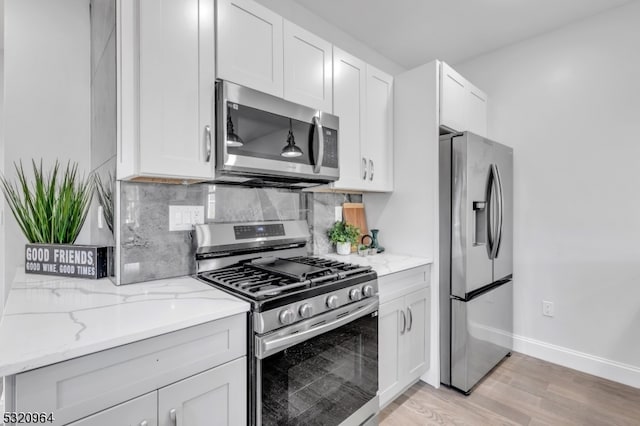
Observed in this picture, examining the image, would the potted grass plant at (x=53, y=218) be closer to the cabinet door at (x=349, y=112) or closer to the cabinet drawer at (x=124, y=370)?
the cabinet drawer at (x=124, y=370)

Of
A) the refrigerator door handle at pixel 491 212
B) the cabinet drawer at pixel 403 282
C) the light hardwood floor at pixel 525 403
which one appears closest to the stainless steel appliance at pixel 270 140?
the cabinet drawer at pixel 403 282

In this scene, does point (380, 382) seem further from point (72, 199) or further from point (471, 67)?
point (471, 67)

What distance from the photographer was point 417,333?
2.15 metres

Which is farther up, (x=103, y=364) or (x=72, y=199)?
(x=72, y=199)

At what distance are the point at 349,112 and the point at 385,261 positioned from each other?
1.05 meters

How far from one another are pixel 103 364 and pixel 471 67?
3645mm

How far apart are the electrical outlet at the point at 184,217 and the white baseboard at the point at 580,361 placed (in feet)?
9.42

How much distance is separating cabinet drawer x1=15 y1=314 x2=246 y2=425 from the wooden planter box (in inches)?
31.7

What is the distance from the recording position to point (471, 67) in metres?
3.17

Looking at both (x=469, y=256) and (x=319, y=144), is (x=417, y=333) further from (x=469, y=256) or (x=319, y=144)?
(x=319, y=144)

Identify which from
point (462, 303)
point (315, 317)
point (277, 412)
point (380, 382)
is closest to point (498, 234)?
point (462, 303)

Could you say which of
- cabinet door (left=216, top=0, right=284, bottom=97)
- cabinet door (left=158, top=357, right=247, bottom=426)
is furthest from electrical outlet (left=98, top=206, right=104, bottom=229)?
cabinet door (left=158, top=357, right=247, bottom=426)

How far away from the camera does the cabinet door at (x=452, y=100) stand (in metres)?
2.30

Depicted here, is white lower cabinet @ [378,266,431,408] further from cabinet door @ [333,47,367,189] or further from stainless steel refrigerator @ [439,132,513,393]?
cabinet door @ [333,47,367,189]
